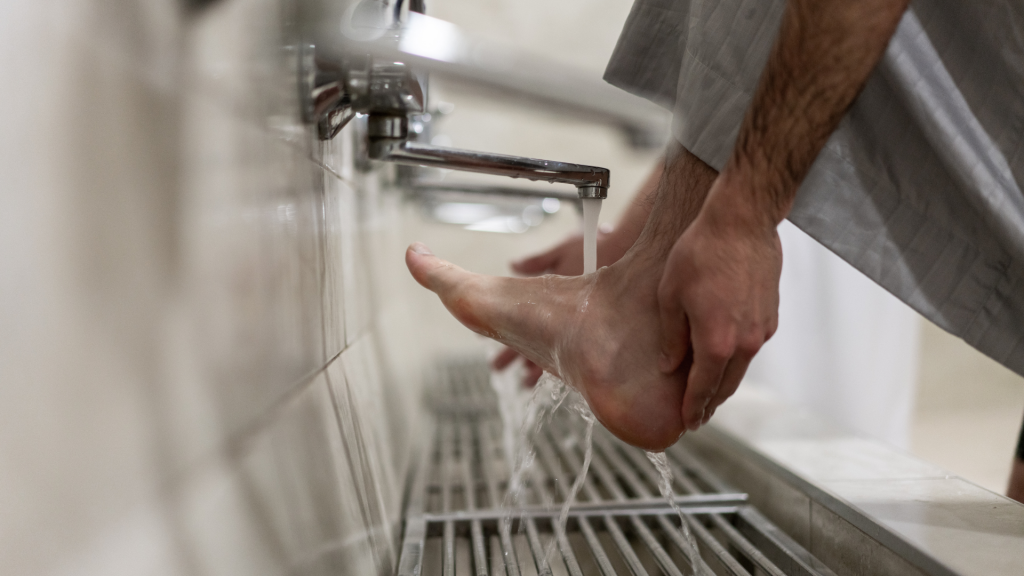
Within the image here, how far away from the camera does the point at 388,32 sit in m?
0.37

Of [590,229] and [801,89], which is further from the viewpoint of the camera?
[590,229]

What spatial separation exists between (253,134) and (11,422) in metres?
0.20

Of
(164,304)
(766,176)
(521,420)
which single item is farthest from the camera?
(521,420)

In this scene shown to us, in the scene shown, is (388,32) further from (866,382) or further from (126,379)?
(866,382)

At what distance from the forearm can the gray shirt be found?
85 mm

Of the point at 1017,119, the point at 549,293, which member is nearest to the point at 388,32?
the point at 549,293

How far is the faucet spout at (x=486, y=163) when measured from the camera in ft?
1.50

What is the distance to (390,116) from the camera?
0.45m

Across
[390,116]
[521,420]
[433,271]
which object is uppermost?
[390,116]

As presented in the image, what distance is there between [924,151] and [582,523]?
380mm

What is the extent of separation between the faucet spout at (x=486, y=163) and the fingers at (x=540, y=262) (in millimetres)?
403

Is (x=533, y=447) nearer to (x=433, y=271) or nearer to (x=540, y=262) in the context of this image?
(x=433, y=271)

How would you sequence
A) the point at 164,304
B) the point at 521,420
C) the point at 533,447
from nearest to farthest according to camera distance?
the point at 164,304
the point at 533,447
the point at 521,420

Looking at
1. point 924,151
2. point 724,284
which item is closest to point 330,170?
point 724,284
